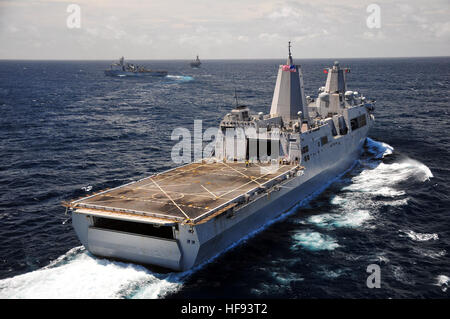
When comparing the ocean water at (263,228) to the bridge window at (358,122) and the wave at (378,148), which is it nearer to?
the wave at (378,148)

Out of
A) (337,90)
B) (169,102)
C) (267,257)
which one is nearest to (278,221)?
(267,257)

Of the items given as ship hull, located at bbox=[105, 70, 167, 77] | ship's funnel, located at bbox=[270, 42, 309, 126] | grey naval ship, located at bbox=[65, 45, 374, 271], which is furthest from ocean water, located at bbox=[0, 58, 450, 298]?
ship hull, located at bbox=[105, 70, 167, 77]

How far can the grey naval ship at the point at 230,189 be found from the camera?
21.5 meters

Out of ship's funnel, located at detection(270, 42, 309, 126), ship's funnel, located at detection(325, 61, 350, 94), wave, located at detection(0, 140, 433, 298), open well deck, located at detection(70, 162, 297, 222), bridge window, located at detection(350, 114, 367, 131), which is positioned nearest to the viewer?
wave, located at detection(0, 140, 433, 298)

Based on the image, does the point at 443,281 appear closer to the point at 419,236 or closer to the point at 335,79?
the point at 419,236

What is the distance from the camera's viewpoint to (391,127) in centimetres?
6028

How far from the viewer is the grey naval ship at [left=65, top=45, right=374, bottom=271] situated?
2149cm

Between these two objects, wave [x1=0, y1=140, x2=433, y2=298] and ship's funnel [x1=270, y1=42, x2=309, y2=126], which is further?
ship's funnel [x1=270, y1=42, x2=309, y2=126]

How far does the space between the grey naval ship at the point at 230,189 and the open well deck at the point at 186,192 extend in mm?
60

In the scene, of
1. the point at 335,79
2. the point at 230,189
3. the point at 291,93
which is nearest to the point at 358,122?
→ the point at 335,79

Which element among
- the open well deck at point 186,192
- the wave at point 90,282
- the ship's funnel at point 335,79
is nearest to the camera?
the wave at point 90,282

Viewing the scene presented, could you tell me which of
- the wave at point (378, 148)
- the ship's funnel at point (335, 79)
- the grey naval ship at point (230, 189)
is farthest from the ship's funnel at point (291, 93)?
the wave at point (378, 148)

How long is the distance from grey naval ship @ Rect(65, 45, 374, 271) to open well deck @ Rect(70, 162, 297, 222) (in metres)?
0.06

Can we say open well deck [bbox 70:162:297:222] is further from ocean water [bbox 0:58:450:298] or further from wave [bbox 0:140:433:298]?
ocean water [bbox 0:58:450:298]
